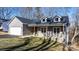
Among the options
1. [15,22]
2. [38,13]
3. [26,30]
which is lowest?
[26,30]

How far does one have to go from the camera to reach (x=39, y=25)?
2568 millimetres

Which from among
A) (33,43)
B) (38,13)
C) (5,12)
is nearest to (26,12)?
(38,13)

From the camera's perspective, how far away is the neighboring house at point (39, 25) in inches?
101

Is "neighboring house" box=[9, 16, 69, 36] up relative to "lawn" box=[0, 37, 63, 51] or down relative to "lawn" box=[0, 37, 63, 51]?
up

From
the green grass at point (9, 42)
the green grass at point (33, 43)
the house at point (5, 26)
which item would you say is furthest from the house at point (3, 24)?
the green grass at point (33, 43)

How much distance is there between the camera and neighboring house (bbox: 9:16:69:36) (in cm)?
255

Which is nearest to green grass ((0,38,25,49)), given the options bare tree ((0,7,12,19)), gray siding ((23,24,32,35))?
gray siding ((23,24,32,35))

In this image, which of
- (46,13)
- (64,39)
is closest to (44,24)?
(46,13)

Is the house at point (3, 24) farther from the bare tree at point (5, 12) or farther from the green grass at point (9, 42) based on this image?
the green grass at point (9, 42)

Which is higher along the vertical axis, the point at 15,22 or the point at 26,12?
the point at 26,12

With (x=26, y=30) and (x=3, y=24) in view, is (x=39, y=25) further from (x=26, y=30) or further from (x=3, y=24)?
(x=3, y=24)

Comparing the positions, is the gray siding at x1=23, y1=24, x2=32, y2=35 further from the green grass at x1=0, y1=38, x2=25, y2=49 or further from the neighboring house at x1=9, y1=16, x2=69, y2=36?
the green grass at x1=0, y1=38, x2=25, y2=49

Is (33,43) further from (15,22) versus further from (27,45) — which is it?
(15,22)
